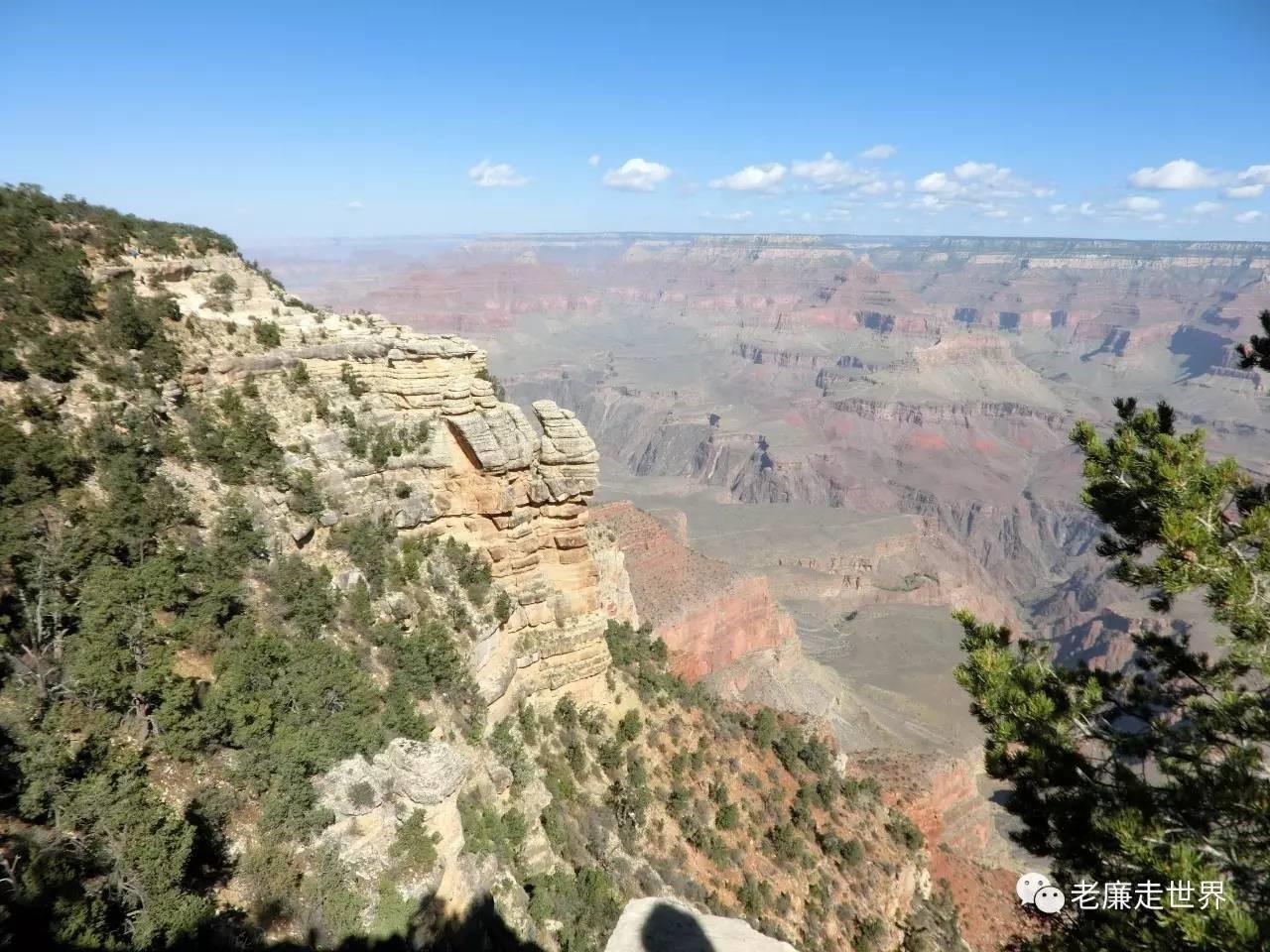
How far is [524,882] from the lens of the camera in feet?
39.8

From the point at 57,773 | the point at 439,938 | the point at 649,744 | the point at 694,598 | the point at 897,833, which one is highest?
the point at 57,773

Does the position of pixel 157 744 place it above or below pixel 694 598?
above

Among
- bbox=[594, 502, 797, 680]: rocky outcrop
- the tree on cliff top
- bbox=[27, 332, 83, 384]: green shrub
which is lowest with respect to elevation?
bbox=[594, 502, 797, 680]: rocky outcrop

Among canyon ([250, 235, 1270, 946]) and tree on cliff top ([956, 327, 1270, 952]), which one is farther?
canyon ([250, 235, 1270, 946])

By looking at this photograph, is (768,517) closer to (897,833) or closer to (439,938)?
(897,833)

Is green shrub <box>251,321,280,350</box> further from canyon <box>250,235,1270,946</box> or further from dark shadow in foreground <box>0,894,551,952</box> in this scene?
canyon <box>250,235,1270,946</box>

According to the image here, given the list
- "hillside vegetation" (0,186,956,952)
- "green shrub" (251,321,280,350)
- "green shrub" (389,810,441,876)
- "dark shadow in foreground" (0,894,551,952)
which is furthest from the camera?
"green shrub" (251,321,280,350)

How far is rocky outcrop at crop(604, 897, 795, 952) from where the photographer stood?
7.23m

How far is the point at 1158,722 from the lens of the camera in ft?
25.3

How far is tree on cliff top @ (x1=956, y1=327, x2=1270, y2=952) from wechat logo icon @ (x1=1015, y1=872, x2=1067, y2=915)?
0.19 m

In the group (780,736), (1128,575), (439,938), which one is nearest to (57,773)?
(439,938)

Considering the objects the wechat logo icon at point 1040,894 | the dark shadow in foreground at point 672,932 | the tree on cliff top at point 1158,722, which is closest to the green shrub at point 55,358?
the dark shadow in foreground at point 672,932

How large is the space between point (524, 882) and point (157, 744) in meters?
6.94

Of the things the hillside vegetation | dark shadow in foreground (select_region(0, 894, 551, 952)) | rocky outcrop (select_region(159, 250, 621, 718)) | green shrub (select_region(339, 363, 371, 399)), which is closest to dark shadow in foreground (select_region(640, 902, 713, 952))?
dark shadow in foreground (select_region(0, 894, 551, 952))
